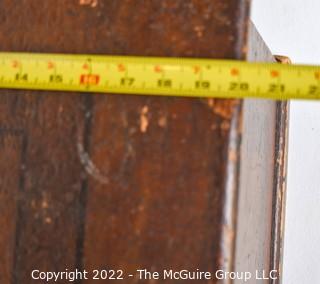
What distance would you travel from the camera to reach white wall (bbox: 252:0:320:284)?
1.18 metres

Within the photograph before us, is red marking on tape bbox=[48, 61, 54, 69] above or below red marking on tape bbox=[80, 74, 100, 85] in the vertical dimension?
above

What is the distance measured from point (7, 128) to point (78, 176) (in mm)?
104

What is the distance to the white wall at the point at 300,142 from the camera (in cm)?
118

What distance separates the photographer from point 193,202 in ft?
1.79

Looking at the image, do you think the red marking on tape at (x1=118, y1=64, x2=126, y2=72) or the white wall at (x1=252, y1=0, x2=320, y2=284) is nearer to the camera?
the red marking on tape at (x1=118, y1=64, x2=126, y2=72)

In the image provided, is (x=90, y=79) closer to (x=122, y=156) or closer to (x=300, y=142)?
(x=122, y=156)

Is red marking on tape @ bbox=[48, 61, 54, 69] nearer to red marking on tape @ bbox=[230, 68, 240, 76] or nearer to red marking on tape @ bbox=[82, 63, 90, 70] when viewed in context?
red marking on tape @ bbox=[82, 63, 90, 70]

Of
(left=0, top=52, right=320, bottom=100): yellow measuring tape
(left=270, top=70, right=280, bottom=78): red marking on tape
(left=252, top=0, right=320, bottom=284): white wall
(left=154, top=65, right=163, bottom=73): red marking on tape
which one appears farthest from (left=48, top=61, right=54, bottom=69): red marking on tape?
(left=252, top=0, right=320, bottom=284): white wall

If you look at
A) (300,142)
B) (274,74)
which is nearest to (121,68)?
(274,74)

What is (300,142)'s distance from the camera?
1205 mm

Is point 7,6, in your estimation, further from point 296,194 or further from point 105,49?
point 296,194

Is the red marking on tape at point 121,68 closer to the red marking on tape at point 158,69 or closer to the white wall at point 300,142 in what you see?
the red marking on tape at point 158,69

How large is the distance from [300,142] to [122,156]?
2.42 feet

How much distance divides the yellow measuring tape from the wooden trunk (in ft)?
0.04
